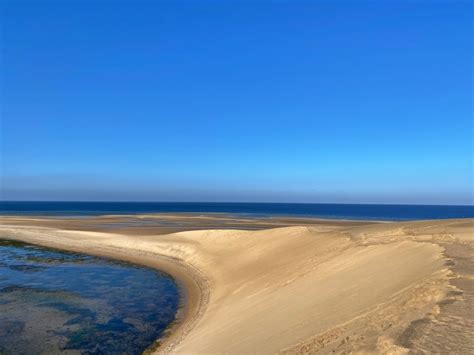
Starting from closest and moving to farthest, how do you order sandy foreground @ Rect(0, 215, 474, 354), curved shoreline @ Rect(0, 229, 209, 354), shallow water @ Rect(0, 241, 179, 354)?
1. sandy foreground @ Rect(0, 215, 474, 354)
2. shallow water @ Rect(0, 241, 179, 354)
3. curved shoreline @ Rect(0, 229, 209, 354)

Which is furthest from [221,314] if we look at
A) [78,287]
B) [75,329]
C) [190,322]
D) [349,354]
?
[78,287]

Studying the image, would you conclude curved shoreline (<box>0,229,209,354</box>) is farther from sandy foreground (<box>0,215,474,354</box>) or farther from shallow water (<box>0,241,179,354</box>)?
shallow water (<box>0,241,179,354</box>)

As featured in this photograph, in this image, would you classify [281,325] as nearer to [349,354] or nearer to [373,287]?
[373,287]

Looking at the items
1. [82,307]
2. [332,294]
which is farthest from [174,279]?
[332,294]

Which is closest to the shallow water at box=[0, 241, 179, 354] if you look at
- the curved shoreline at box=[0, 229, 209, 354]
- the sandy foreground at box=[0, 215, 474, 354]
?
the curved shoreline at box=[0, 229, 209, 354]

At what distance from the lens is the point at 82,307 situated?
637 inches

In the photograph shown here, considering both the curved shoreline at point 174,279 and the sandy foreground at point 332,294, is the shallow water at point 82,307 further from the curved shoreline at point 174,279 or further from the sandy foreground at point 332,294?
the sandy foreground at point 332,294

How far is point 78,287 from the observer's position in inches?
792

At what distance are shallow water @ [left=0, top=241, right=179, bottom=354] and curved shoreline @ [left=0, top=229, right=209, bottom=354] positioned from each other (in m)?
0.44

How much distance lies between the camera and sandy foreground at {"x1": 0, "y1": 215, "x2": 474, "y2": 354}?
7.11m

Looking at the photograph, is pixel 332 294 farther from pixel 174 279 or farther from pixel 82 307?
pixel 174 279

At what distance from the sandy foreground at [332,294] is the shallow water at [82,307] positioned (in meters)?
1.22

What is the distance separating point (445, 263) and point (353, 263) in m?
3.91

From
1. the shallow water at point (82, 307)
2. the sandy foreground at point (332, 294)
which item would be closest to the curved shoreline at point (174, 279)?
the sandy foreground at point (332, 294)
